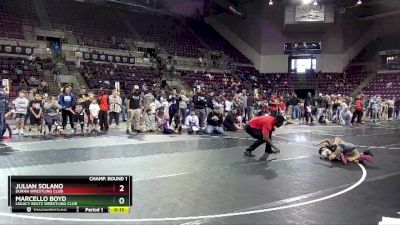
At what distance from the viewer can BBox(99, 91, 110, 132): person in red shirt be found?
12997mm

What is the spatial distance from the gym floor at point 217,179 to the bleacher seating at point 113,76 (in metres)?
11.4

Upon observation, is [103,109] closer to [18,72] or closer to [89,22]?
[18,72]

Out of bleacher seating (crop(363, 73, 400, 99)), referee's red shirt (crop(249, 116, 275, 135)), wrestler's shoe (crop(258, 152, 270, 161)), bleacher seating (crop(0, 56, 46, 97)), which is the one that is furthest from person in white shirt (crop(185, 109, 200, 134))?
bleacher seating (crop(363, 73, 400, 99))

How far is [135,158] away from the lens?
26.3 feet

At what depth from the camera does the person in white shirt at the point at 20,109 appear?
11.6m

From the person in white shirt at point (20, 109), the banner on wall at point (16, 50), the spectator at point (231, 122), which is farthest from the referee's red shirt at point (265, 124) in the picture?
the banner on wall at point (16, 50)

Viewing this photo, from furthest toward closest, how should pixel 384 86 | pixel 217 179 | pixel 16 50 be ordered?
pixel 384 86
pixel 16 50
pixel 217 179

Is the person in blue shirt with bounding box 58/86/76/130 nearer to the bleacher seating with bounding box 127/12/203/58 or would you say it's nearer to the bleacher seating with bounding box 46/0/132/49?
the bleacher seating with bounding box 46/0/132/49

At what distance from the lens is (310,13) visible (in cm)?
3109

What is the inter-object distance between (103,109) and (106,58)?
12.9m

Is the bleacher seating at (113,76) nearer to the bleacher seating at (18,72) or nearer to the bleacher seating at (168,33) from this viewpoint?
the bleacher seating at (18,72)

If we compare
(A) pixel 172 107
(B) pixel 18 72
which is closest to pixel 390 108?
(A) pixel 172 107

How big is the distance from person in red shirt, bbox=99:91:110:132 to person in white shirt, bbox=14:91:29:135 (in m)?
2.34

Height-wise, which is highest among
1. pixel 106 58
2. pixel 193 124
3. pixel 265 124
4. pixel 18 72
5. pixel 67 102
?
pixel 106 58
